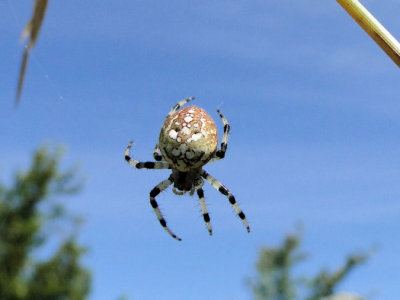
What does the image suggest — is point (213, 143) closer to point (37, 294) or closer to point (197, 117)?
point (197, 117)


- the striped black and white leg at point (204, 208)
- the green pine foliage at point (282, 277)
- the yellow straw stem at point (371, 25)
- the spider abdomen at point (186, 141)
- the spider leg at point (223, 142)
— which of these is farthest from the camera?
the green pine foliage at point (282, 277)

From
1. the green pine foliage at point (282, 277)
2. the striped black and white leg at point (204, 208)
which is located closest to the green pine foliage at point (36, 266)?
the green pine foliage at point (282, 277)

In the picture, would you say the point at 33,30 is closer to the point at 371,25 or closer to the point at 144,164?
the point at 371,25

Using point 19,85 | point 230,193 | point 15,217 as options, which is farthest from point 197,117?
point 15,217

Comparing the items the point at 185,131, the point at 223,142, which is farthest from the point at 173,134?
the point at 223,142

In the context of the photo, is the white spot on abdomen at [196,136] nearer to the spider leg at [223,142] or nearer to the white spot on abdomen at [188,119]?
the white spot on abdomen at [188,119]

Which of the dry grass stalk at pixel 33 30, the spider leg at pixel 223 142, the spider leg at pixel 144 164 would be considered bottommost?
the dry grass stalk at pixel 33 30

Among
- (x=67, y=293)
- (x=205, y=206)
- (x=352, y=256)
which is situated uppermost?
(x=67, y=293)
